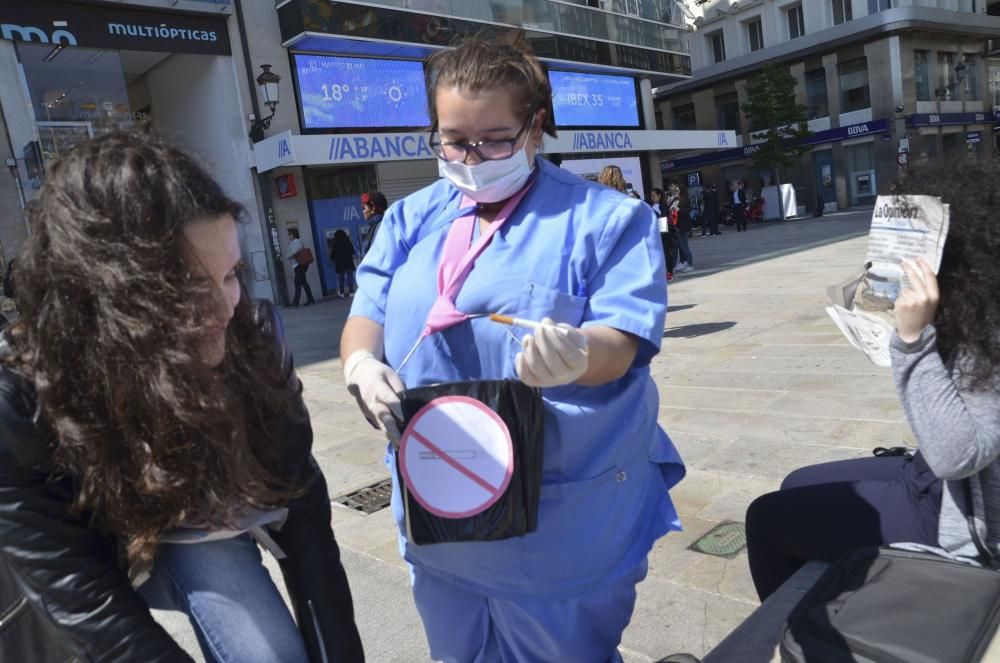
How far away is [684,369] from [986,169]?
426cm

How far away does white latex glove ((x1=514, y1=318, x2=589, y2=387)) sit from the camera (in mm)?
1221

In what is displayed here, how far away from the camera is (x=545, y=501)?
1.48 meters

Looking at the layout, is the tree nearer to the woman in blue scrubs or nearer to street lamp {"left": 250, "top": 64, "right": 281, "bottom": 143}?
street lamp {"left": 250, "top": 64, "right": 281, "bottom": 143}

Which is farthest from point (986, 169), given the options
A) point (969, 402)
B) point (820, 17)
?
point (820, 17)

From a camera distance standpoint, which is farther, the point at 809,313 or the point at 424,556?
the point at 809,313

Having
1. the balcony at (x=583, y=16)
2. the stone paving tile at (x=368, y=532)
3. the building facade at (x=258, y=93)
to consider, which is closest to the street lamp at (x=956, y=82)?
the balcony at (x=583, y=16)

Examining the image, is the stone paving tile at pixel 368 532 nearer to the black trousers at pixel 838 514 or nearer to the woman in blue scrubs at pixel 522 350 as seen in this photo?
the black trousers at pixel 838 514

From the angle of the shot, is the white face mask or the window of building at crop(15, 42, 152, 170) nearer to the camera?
the white face mask

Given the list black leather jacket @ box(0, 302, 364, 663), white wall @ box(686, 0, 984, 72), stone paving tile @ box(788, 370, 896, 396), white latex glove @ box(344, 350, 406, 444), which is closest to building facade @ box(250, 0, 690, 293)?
stone paving tile @ box(788, 370, 896, 396)

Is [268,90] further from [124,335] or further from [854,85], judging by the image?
[854,85]

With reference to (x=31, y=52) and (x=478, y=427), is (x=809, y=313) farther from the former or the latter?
(x=31, y=52)

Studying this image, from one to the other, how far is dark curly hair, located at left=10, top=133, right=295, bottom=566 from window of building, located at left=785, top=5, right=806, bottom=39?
3688cm

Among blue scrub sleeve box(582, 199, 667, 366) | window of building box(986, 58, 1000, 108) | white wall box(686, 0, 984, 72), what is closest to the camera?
blue scrub sleeve box(582, 199, 667, 366)

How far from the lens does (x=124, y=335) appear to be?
1149 millimetres
